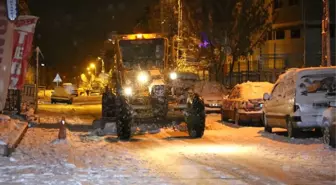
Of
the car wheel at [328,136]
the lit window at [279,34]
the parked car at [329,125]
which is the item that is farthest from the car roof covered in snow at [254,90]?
the lit window at [279,34]

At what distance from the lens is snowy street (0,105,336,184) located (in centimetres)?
1012

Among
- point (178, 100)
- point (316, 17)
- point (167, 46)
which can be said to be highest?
point (316, 17)

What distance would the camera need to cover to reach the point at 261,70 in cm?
3738

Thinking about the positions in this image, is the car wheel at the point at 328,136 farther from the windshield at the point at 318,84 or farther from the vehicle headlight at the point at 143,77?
the vehicle headlight at the point at 143,77

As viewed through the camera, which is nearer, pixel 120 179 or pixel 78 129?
pixel 120 179

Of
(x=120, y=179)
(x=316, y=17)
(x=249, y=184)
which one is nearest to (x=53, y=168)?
(x=120, y=179)

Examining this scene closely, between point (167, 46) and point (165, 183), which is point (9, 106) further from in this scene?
point (165, 183)

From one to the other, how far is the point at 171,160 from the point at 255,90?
1060cm

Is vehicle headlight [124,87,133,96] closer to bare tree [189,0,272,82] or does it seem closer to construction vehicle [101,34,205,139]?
construction vehicle [101,34,205,139]

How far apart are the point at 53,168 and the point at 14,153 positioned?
242 cm

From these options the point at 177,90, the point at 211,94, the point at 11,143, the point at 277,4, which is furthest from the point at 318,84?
the point at 277,4

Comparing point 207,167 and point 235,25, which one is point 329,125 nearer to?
point 207,167

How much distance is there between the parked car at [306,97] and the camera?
15633mm

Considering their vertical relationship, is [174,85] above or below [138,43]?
below
